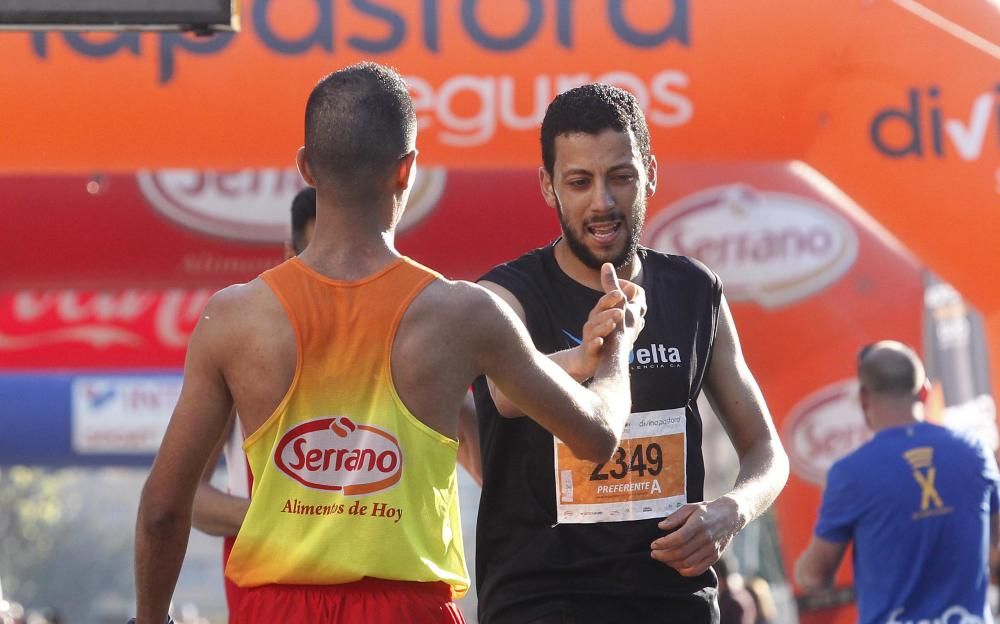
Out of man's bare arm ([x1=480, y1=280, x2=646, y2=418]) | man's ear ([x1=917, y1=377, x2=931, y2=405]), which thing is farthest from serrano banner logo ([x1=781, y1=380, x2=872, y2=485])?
man's bare arm ([x1=480, y1=280, x2=646, y2=418])

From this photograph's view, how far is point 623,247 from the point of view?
9.39 ft

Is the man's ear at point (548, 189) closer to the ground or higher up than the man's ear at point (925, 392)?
higher up

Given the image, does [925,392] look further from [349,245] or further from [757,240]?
[349,245]

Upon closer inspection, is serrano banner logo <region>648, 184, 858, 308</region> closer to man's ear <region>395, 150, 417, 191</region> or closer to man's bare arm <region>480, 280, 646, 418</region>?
man's bare arm <region>480, 280, 646, 418</region>

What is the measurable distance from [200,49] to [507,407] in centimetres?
287

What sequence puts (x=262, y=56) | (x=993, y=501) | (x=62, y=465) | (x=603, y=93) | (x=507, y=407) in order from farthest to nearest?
(x=62, y=465) < (x=262, y=56) < (x=993, y=501) < (x=603, y=93) < (x=507, y=407)

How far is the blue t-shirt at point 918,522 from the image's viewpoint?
4.54 m

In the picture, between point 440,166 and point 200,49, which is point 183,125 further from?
point 440,166

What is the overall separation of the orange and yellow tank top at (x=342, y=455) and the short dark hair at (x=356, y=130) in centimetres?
16

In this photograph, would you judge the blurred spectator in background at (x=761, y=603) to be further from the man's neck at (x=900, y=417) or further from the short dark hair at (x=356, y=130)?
the short dark hair at (x=356, y=130)

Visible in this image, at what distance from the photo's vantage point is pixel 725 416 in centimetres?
294

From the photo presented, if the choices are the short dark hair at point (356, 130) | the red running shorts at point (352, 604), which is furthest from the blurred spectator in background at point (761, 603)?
the short dark hair at point (356, 130)

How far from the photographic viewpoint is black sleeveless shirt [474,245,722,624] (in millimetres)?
2713

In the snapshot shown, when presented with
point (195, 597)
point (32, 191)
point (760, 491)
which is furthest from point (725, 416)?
point (195, 597)
